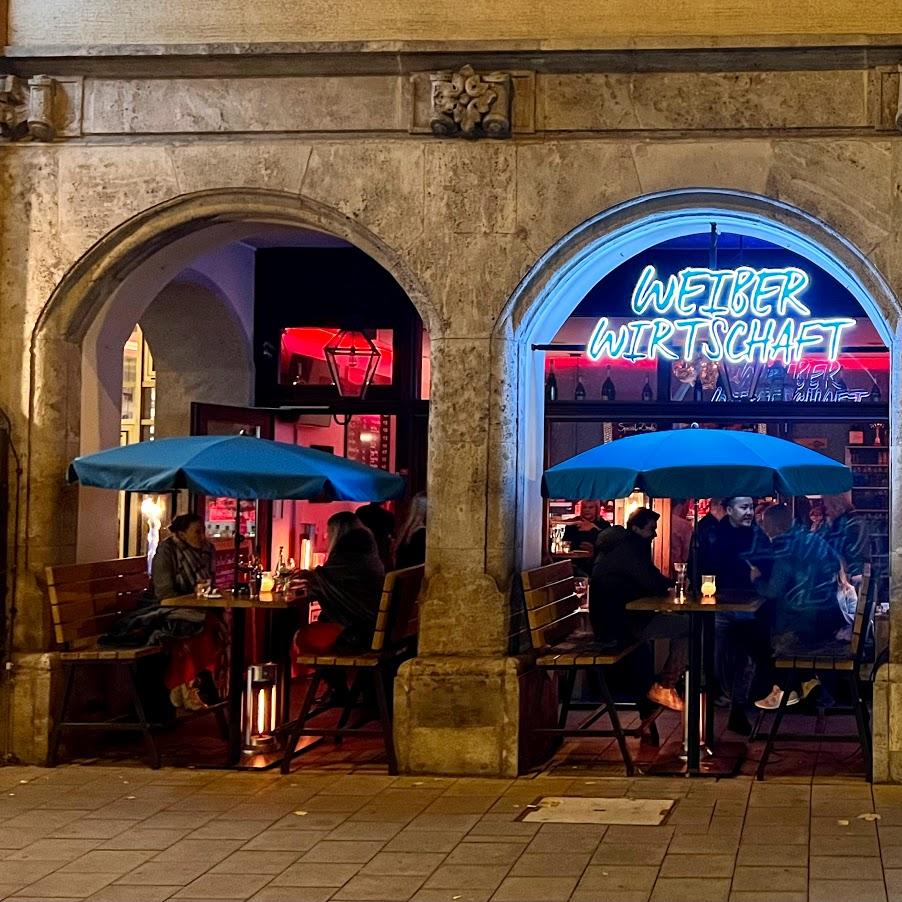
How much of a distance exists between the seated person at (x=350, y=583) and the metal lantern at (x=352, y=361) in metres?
2.66

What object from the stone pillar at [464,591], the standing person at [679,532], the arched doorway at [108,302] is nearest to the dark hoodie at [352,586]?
the stone pillar at [464,591]

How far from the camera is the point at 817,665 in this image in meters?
8.90

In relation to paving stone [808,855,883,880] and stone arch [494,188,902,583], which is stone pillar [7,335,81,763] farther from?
paving stone [808,855,883,880]

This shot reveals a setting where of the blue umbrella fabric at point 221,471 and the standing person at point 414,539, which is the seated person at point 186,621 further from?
the standing person at point 414,539

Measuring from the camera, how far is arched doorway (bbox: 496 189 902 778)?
885 cm

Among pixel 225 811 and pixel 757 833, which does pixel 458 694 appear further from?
pixel 757 833

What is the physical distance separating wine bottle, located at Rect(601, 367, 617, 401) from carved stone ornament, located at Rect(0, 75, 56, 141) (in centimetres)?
471

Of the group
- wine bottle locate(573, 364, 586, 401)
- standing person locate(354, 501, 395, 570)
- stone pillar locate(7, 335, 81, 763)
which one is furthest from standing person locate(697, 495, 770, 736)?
stone pillar locate(7, 335, 81, 763)

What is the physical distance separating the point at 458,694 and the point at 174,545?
2.36 m

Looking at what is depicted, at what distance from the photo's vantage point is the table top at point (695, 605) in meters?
9.04

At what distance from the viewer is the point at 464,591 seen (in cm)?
905

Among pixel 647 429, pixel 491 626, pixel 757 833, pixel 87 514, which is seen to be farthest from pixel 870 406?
pixel 87 514

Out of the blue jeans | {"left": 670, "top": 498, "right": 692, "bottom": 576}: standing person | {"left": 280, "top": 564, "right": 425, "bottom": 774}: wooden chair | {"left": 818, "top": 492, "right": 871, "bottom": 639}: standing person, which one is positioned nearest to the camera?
{"left": 280, "top": 564, "right": 425, "bottom": 774}: wooden chair

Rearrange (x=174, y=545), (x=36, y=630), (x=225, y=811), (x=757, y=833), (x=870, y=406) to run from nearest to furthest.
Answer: (x=757, y=833)
(x=225, y=811)
(x=36, y=630)
(x=174, y=545)
(x=870, y=406)
